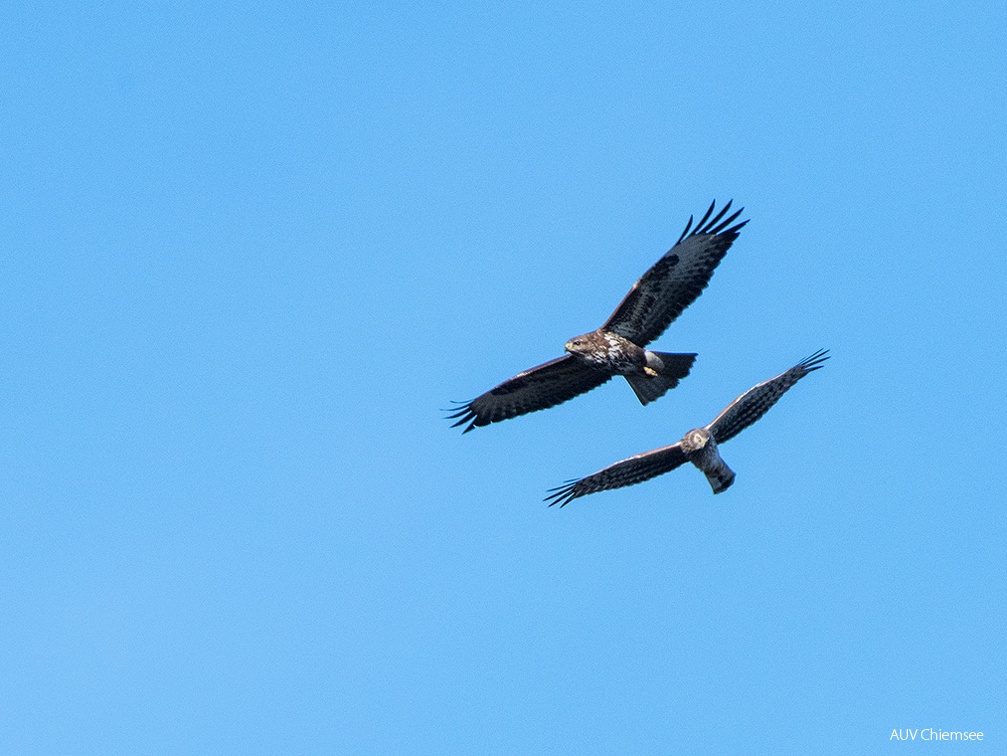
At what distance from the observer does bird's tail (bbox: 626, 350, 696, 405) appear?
14.1m

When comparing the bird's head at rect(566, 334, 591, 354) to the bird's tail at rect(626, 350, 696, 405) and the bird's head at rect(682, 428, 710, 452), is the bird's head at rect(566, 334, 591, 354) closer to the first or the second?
the bird's tail at rect(626, 350, 696, 405)

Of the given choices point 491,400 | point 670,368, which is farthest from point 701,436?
point 491,400

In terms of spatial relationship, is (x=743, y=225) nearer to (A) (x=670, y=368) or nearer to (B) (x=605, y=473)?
(A) (x=670, y=368)

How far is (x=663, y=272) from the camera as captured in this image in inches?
563

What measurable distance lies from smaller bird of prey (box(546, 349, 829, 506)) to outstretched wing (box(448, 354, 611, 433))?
1560mm

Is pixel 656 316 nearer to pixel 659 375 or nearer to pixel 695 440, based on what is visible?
pixel 659 375

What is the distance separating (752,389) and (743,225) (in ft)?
8.29

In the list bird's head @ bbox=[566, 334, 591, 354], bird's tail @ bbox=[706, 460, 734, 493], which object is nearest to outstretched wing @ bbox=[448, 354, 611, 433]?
bird's head @ bbox=[566, 334, 591, 354]

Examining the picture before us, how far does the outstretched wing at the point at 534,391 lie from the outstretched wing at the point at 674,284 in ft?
2.46

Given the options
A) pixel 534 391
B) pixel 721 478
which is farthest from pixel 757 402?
pixel 534 391

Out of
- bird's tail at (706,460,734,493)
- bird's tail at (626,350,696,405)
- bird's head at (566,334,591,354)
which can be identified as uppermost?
bird's head at (566,334,591,354)

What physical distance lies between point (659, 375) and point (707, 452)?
1774mm

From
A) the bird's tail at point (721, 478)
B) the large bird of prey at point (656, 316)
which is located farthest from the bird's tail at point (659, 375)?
the bird's tail at point (721, 478)

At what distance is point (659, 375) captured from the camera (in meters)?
14.2
